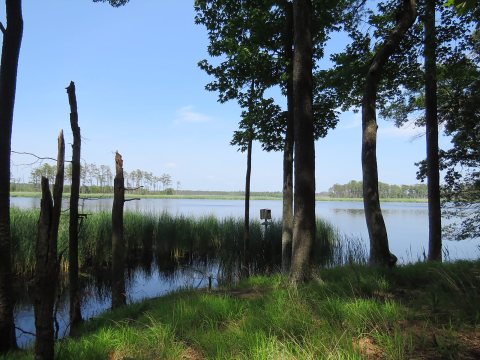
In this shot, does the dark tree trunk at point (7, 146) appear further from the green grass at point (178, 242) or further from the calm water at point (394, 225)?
the green grass at point (178, 242)

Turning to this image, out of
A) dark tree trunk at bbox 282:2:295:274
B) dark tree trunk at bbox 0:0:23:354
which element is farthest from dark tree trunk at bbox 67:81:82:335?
dark tree trunk at bbox 282:2:295:274

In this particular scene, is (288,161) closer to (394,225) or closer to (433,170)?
(433,170)

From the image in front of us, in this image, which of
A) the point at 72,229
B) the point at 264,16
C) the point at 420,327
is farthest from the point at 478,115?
the point at 72,229

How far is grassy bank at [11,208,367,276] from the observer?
9.67 m

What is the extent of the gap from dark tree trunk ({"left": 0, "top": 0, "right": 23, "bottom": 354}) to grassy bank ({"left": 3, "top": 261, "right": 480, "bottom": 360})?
6.84 ft

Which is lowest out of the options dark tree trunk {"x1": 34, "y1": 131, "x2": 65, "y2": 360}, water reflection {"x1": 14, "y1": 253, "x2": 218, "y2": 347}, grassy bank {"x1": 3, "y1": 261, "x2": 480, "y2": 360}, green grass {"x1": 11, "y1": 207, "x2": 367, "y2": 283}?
water reflection {"x1": 14, "y1": 253, "x2": 218, "y2": 347}

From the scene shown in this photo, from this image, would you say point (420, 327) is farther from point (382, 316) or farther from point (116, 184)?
point (116, 184)

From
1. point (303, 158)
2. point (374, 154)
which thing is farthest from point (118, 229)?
point (374, 154)

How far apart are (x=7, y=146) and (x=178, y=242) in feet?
32.1

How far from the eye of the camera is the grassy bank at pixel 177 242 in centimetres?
967

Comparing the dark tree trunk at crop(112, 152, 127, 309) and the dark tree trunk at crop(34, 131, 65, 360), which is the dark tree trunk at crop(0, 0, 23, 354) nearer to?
the dark tree trunk at crop(112, 152, 127, 309)

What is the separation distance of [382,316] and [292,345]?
976 millimetres

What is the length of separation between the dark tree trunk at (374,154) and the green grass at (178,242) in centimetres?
418

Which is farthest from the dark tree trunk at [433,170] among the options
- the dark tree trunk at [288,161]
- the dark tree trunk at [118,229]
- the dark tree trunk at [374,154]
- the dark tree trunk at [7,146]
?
the dark tree trunk at [7,146]
